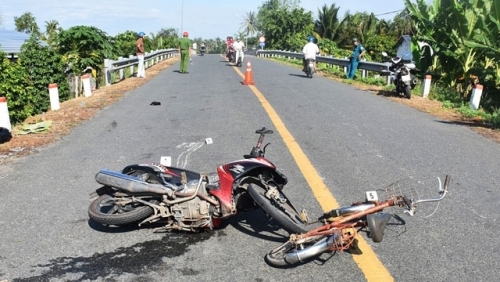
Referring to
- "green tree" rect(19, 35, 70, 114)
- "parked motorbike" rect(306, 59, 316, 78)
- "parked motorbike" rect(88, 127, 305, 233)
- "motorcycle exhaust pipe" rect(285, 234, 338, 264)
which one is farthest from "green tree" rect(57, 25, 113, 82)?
"motorcycle exhaust pipe" rect(285, 234, 338, 264)

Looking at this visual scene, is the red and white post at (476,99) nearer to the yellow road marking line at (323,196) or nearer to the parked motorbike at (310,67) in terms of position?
the yellow road marking line at (323,196)

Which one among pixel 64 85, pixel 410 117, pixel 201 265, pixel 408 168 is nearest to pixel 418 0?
pixel 410 117

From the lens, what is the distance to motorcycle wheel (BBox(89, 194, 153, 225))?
4297mm

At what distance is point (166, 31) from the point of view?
94.4 m

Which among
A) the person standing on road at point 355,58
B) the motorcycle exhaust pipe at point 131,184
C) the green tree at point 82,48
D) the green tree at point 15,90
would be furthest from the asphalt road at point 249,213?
the green tree at point 82,48

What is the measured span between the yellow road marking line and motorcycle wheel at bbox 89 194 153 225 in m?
1.77

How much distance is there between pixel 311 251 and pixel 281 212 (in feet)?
1.63

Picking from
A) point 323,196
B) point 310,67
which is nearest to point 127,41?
point 310,67

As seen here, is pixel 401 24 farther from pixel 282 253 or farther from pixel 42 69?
pixel 282 253

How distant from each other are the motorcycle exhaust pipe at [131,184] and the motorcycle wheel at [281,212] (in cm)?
79

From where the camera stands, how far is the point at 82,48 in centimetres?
2016

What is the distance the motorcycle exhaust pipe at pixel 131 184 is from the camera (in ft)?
14.1

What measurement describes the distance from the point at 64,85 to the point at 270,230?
55.5 ft

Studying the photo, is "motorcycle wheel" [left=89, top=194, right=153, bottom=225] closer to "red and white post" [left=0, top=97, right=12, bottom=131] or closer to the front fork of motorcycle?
the front fork of motorcycle
